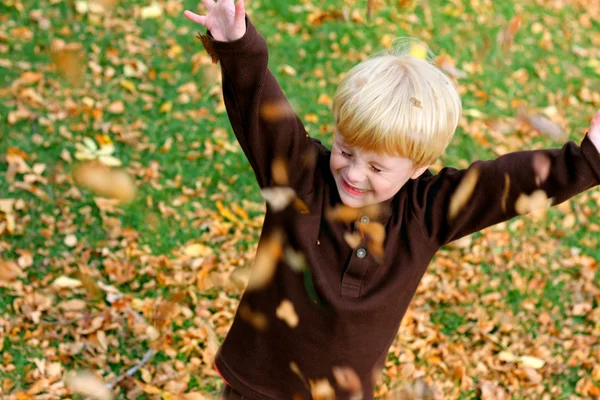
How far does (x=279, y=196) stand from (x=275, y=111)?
265 mm

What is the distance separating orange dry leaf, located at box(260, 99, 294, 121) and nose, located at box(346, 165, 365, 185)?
0.73ft

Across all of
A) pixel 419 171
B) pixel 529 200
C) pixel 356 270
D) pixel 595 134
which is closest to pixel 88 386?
pixel 356 270

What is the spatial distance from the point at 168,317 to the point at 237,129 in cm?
179

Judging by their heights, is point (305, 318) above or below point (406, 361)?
above

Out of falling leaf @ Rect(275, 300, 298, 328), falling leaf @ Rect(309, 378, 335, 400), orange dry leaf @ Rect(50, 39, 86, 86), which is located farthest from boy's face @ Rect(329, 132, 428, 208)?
orange dry leaf @ Rect(50, 39, 86, 86)

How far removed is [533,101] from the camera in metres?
5.32

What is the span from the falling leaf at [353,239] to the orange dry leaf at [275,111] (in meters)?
0.39

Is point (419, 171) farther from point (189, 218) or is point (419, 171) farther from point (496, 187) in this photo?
point (189, 218)

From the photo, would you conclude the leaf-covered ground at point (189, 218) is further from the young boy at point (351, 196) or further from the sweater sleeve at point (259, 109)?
the sweater sleeve at point (259, 109)

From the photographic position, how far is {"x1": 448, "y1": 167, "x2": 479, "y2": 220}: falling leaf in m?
2.02

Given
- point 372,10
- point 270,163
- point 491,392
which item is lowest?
point 491,392

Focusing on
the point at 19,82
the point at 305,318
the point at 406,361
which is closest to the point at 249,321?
the point at 305,318

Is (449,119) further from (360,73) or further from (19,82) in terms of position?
(19,82)

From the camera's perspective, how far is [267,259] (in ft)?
7.12
